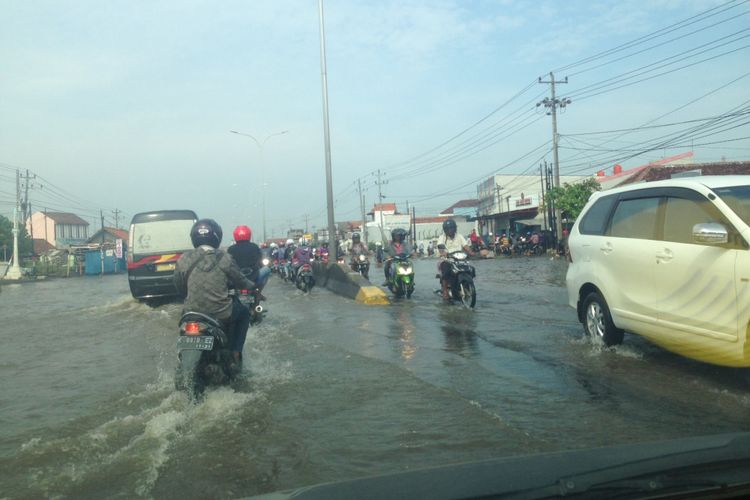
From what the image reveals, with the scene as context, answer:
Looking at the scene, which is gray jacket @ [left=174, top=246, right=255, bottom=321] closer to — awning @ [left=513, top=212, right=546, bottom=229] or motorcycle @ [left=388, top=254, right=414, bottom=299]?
motorcycle @ [left=388, top=254, right=414, bottom=299]

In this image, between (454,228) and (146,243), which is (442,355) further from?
(146,243)

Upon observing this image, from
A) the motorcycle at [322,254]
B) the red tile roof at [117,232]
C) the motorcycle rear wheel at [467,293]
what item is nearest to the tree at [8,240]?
the red tile roof at [117,232]

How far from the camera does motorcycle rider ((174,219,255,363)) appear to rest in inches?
216

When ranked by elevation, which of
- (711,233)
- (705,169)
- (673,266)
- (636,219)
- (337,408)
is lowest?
(337,408)

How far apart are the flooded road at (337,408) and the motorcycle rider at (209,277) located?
72 cm

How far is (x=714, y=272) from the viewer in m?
5.12

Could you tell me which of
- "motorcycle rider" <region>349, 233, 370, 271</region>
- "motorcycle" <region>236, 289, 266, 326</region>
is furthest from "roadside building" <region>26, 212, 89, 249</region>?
"motorcycle" <region>236, 289, 266, 326</region>

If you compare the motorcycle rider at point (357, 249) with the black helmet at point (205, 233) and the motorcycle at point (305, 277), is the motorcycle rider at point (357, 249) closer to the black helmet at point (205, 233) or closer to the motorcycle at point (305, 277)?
the motorcycle at point (305, 277)

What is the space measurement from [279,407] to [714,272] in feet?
11.9

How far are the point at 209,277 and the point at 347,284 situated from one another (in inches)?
391

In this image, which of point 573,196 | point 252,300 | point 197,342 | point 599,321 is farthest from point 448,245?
point 573,196

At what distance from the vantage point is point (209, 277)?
18.1ft

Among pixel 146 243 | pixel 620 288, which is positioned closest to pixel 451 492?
pixel 620 288

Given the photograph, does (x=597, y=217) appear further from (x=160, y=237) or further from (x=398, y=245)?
(x=160, y=237)
